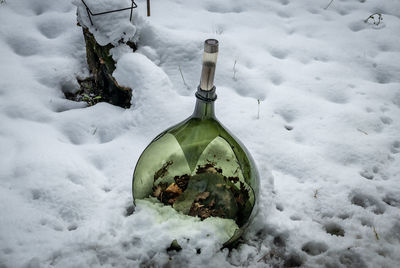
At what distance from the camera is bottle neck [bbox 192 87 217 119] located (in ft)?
3.65

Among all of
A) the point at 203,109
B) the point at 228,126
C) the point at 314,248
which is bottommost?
the point at 314,248

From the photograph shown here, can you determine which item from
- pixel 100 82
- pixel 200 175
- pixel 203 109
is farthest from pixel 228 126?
pixel 100 82

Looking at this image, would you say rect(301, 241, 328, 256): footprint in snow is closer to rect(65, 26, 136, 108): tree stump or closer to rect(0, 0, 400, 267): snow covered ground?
rect(0, 0, 400, 267): snow covered ground

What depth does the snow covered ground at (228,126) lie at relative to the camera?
53.5 inches

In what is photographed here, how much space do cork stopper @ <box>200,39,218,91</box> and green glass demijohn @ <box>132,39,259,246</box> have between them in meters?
0.24

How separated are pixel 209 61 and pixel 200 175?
21.2 inches

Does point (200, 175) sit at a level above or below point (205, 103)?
below

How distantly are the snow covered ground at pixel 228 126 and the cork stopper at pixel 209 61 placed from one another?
597 millimetres

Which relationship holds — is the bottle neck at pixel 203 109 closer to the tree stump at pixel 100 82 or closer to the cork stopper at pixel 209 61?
the cork stopper at pixel 209 61

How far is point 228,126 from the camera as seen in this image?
1924 millimetres

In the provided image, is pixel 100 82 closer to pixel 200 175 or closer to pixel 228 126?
pixel 228 126

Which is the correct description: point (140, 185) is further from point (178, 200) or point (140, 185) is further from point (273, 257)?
point (273, 257)

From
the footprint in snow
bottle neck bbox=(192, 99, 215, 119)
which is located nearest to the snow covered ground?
the footprint in snow

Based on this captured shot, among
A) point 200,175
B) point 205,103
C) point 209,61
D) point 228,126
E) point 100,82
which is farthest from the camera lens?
point 100,82
